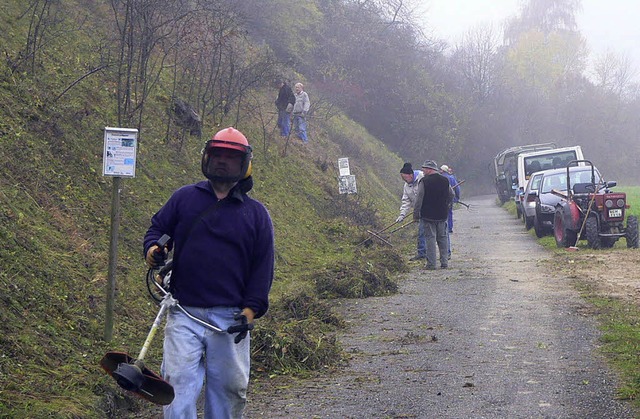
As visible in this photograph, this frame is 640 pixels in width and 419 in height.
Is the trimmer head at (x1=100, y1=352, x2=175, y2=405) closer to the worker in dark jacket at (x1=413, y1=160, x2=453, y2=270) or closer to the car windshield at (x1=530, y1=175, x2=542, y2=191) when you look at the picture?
the worker in dark jacket at (x1=413, y1=160, x2=453, y2=270)

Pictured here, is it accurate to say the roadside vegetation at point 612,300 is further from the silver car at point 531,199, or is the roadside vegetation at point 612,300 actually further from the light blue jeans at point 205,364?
the silver car at point 531,199

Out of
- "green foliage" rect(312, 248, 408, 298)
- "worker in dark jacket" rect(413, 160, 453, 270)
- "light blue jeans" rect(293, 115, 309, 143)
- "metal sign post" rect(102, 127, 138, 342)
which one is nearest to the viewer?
"metal sign post" rect(102, 127, 138, 342)

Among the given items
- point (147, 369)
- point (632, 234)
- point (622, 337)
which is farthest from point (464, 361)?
point (632, 234)

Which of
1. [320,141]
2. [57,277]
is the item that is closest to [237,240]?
[57,277]

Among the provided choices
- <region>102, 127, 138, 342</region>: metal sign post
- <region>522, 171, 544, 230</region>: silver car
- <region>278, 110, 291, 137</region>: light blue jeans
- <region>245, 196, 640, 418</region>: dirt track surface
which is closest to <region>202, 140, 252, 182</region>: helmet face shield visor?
<region>245, 196, 640, 418</region>: dirt track surface

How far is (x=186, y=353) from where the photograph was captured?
5.09 m

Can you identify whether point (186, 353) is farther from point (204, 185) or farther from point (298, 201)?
point (298, 201)

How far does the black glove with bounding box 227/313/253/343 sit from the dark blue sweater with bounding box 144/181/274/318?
9cm

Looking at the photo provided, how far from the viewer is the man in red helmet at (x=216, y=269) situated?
204 inches

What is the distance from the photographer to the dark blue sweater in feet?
17.1

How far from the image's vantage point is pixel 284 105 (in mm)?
25250

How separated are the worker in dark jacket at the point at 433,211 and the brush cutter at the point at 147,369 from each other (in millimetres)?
12099

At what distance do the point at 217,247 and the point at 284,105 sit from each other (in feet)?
66.5

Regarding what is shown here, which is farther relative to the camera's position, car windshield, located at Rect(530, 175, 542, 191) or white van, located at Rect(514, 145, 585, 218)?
white van, located at Rect(514, 145, 585, 218)
